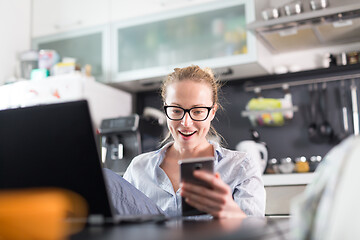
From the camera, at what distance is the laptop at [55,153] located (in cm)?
70

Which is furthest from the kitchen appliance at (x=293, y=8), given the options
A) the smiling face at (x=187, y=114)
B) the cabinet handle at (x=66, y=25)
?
the cabinet handle at (x=66, y=25)

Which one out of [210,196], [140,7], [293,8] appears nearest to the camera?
[210,196]

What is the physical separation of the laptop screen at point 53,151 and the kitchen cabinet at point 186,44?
2.00 m

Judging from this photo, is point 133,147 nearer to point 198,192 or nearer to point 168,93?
point 168,93

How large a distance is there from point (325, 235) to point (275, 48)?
2408 mm

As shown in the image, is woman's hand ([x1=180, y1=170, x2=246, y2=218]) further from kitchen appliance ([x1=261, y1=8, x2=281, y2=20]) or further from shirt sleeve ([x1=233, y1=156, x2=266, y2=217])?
kitchen appliance ([x1=261, y1=8, x2=281, y2=20])

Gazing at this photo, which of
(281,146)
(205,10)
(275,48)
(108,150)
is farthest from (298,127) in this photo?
(108,150)

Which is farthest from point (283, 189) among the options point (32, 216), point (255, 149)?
point (32, 216)

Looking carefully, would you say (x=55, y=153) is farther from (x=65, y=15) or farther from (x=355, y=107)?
(x=65, y=15)

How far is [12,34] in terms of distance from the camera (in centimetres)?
329

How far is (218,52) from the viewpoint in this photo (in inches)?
109

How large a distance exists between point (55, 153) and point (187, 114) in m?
0.86

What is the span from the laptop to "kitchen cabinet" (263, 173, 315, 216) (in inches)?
67.4

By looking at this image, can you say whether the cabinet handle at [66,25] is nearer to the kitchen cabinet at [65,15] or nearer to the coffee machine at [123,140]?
the kitchen cabinet at [65,15]
